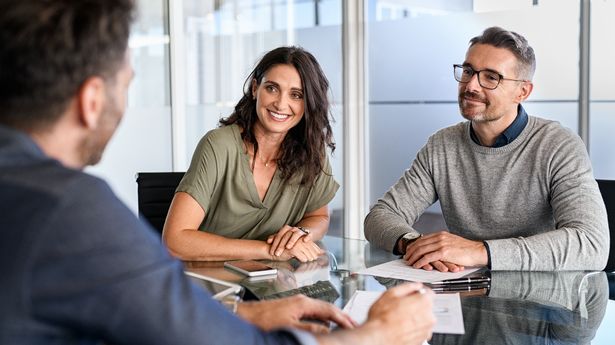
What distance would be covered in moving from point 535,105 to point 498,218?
2.07 metres

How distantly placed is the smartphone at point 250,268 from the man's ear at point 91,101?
4.09ft

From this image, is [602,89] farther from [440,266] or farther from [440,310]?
[440,310]

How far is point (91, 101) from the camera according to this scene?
1057 mm

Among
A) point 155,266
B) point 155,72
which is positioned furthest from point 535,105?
point 155,266

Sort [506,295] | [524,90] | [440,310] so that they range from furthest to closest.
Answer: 1. [524,90]
2. [506,295]
3. [440,310]

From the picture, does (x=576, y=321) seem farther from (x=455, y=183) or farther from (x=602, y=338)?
(x=455, y=183)

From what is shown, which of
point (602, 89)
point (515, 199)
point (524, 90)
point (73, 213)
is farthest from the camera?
point (602, 89)

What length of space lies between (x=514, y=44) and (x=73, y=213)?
2.20 metres

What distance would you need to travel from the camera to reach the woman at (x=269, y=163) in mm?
2812

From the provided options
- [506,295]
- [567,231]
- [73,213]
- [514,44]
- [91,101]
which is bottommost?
[506,295]

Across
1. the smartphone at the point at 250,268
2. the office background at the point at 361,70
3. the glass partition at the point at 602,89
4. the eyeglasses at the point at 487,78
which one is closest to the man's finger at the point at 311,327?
the smartphone at the point at 250,268

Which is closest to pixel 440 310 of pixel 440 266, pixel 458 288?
pixel 458 288

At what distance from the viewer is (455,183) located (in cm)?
285

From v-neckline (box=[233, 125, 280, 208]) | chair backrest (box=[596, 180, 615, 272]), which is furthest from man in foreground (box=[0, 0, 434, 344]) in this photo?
chair backrest (box=[596, 180, 615, 272])
